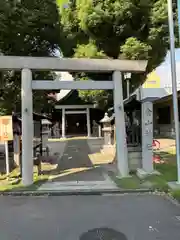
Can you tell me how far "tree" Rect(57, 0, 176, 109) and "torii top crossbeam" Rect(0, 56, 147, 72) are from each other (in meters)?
1.86

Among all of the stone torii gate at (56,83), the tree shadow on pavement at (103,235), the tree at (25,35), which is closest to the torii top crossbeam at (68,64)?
the stone torii gate at (56,83)

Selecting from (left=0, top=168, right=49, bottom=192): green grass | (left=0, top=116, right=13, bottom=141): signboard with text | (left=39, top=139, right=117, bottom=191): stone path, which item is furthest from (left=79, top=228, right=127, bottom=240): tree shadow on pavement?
(left=0, top=116, right=13, bottom=141): signboard with text

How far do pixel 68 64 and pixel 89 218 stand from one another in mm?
5100

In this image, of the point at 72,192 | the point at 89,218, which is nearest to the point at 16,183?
the point at 72,192

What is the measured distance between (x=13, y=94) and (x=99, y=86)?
6.23 meters

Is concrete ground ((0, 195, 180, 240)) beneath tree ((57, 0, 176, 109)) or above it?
beneath

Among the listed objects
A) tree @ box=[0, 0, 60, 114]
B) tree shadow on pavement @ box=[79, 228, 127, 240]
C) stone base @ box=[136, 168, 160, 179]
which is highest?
tree @ box=[0, 0, 60, 114]

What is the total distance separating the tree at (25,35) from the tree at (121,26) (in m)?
0.84

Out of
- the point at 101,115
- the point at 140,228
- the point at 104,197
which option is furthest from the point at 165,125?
the point at 140,228

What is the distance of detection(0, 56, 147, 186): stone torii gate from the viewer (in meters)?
9.23

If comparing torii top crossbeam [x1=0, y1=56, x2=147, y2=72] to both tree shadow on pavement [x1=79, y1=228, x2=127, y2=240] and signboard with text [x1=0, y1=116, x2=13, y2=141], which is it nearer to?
signboard with text [x1=0, y1=116, x2=13, y2=141]

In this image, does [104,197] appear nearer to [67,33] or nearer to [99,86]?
[99,86]

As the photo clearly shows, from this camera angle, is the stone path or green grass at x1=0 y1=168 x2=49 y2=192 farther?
the stone path

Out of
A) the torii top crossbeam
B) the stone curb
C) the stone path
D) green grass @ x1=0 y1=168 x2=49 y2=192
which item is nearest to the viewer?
the stone curb
